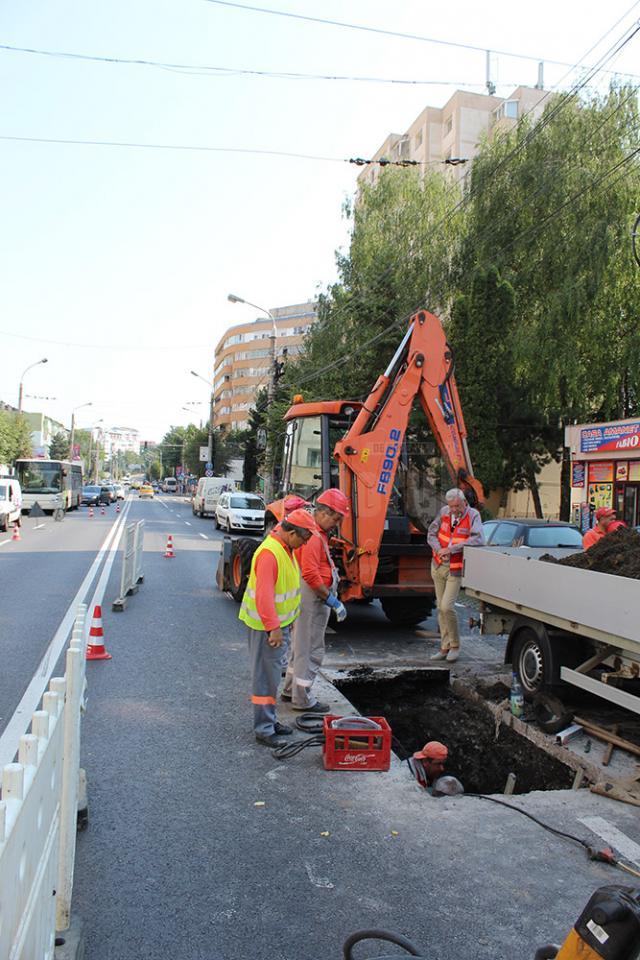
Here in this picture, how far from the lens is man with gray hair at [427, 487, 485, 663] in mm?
8641

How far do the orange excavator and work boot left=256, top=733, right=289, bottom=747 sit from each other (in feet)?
11.9

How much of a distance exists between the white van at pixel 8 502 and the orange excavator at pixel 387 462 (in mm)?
17904

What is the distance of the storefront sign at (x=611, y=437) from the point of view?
18.5 meters

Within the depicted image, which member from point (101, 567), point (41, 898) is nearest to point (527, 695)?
point (41, 898)

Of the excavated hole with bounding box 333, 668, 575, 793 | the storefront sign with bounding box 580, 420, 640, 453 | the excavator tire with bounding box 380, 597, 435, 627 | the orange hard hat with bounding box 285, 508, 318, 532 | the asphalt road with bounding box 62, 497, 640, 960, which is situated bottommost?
the excavated hole with bounding box 333, 668, 575, 793

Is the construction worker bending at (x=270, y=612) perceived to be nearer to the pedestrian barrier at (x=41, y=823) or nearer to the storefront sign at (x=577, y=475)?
the pedestrian barrier at (x=41, y=823)

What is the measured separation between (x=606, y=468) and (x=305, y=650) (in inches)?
617

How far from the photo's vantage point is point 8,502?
25859 millimetres

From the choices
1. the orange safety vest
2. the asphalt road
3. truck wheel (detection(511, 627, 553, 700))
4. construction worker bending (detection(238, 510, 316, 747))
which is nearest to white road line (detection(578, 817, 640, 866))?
the asphalt road

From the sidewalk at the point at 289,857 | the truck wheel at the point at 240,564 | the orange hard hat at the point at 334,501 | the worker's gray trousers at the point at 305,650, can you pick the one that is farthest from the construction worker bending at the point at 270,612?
the truck wheel at the point at 240,564

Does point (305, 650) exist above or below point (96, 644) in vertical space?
above

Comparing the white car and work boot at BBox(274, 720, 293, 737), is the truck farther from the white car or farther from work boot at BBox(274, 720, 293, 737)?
the white car

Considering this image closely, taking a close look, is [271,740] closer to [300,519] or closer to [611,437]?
[300,519]

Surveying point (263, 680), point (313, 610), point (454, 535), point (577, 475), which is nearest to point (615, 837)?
point (263, 680)
